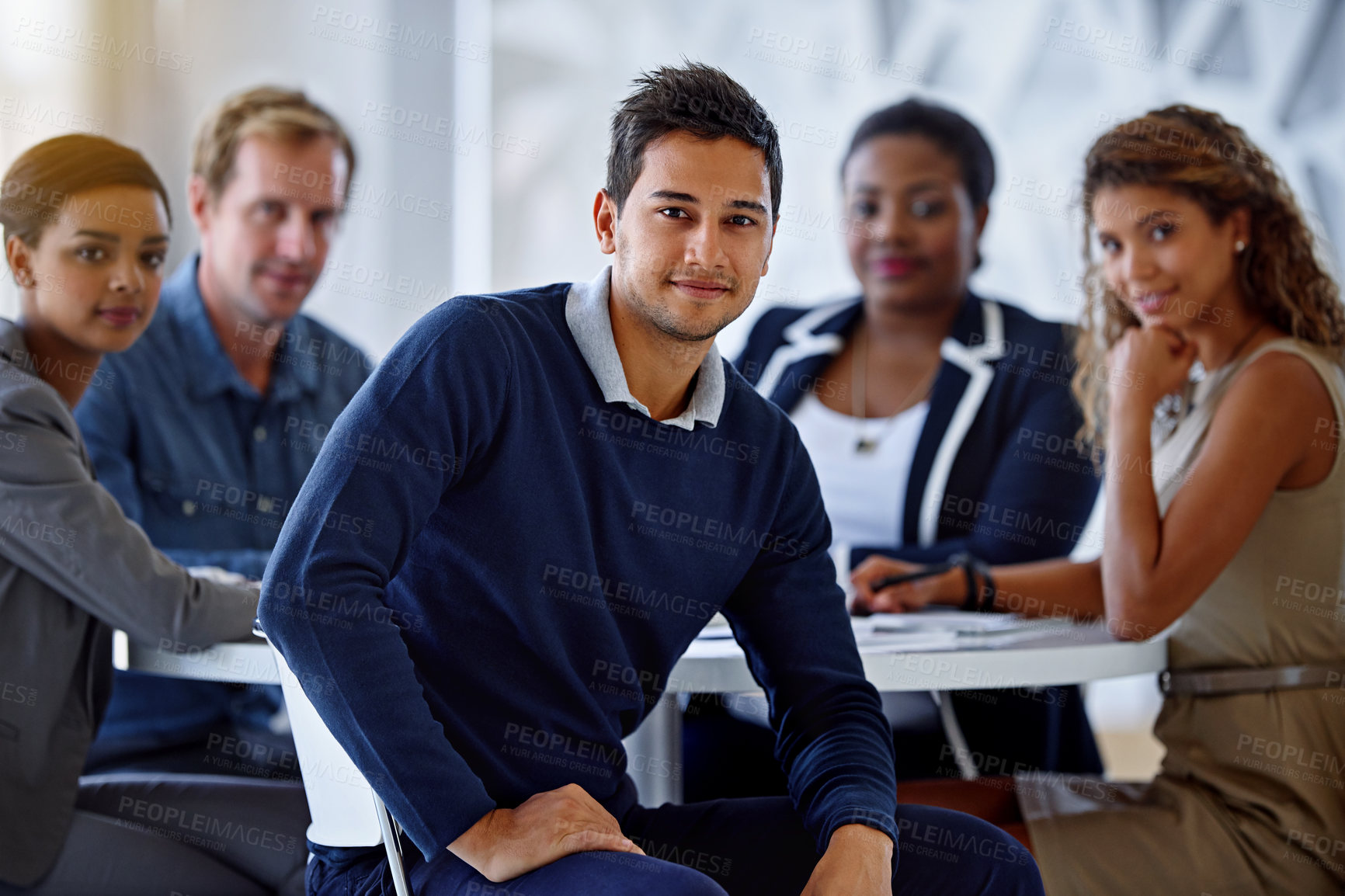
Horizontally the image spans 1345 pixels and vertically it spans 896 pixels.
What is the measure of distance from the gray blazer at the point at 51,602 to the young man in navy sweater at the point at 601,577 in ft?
1.43

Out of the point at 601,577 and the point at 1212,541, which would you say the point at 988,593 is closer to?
the point at 1212,541

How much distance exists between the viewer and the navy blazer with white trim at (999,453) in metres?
2.36

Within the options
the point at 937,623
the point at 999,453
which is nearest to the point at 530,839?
the point at 937,623

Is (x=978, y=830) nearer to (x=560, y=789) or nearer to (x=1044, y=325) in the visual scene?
(x=560, y=789)

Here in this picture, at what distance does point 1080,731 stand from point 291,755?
1552mm

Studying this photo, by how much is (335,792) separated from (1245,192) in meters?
1.59

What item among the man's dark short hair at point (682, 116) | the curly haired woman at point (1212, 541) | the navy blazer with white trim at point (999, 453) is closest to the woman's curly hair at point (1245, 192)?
the curly haired woman at point (1212, 541)

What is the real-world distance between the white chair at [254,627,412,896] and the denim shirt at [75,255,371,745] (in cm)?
85

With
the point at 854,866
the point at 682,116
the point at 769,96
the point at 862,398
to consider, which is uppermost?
the point at 769,96

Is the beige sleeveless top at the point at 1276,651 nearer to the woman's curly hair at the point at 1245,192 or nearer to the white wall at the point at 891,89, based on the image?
the woman's curly hair at the point at 1245,192

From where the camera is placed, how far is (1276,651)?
1.58 meters

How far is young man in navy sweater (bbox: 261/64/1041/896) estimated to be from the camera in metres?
1.03

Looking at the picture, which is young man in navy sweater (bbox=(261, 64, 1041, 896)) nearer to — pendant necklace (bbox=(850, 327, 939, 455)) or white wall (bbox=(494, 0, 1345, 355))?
pendant necklace (bbox=(850, 327, 939, 455))

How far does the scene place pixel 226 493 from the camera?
220 centimetres
